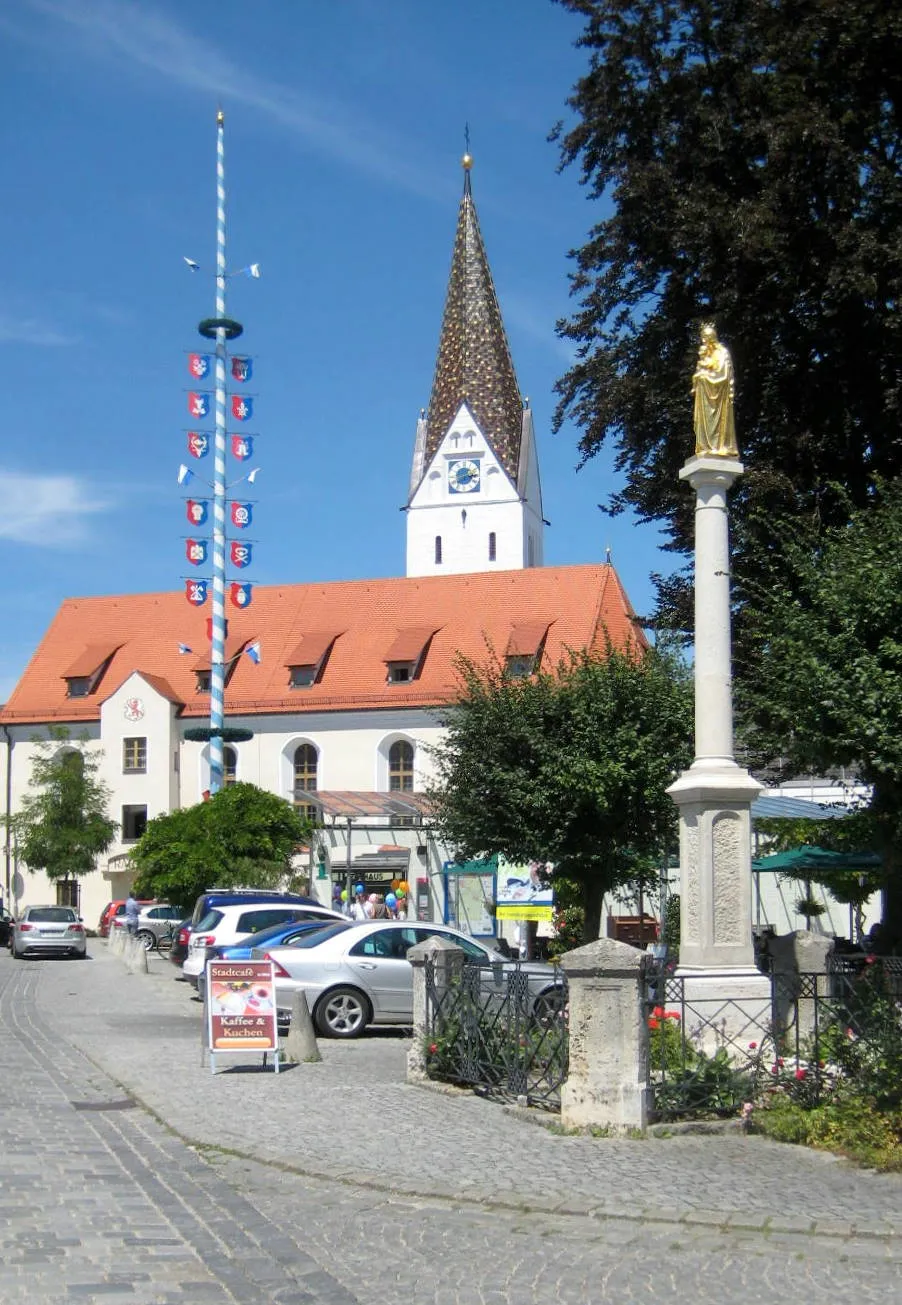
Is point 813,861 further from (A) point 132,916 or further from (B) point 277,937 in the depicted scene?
(A) point 132,916

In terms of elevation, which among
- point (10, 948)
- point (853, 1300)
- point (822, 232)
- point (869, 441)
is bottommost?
point (10, 948)

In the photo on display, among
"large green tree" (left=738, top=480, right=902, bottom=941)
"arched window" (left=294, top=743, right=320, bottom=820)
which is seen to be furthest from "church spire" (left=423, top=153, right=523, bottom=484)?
"large green tree" (left=738, top=480, right=902, bottom=941)

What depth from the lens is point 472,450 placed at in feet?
287

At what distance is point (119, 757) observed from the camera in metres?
61.4

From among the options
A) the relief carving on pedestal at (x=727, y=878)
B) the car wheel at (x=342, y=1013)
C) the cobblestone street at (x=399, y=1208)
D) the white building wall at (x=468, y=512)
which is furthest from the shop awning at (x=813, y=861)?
the white building wall at (x=468, y=512)

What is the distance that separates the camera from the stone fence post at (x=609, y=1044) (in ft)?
34.7

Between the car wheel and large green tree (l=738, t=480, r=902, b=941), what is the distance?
5.83m

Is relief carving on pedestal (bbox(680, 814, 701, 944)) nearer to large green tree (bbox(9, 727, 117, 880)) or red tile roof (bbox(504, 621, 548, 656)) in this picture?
red tile roof (bbox(504, 621, 548, 656))

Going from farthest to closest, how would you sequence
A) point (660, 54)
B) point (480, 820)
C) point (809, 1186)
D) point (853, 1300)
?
point (480, 820) → point (660, 54) → point (809, 1186) → point (853, 1300)

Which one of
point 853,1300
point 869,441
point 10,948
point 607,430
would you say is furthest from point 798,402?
point 10,948

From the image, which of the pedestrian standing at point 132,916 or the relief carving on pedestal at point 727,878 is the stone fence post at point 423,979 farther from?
the pedestrian standing at point 132,916

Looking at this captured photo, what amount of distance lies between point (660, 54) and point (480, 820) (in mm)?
12038

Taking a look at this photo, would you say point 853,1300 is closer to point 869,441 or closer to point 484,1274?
point 484,1274

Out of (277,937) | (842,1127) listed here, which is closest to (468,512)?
(277,937)
